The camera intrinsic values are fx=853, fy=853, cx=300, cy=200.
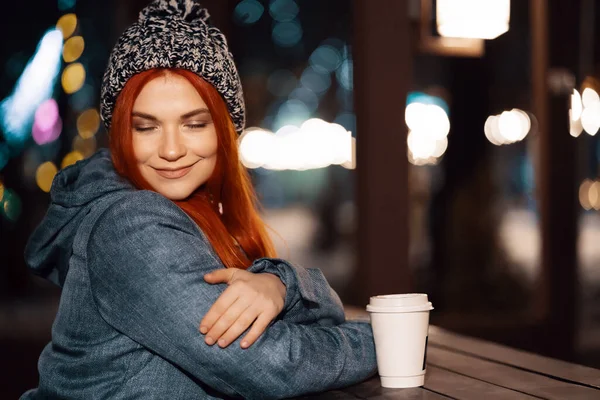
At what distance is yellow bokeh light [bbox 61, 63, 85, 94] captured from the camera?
4699 mm

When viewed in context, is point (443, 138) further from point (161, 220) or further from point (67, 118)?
point (161, 220)

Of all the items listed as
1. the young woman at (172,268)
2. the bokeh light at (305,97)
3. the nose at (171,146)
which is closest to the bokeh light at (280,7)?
the young woman at (172,268)

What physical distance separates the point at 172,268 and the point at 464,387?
2.12ft

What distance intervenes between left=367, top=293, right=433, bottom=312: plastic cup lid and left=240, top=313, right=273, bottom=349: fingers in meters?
0.24

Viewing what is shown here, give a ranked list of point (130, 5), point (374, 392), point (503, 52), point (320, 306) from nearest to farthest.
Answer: point (374, 392)
point (320, 306)
point (130, 5)
point (503, 52)

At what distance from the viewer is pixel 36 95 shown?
4668 millimetres

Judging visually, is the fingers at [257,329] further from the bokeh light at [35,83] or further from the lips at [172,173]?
the bokeh light at [35,83]

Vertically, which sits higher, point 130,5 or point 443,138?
point 130,5

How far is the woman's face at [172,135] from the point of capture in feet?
5.76

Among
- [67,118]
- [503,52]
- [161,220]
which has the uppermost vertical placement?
[503,52]

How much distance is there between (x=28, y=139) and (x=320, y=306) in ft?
11.6

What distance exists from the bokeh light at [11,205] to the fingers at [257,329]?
3.68 metres

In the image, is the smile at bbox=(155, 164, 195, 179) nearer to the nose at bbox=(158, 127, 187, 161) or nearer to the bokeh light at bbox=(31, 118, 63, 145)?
the nose at bbox=(158, 127, 187, 161)

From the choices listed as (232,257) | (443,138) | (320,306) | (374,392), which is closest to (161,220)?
(232,257)
